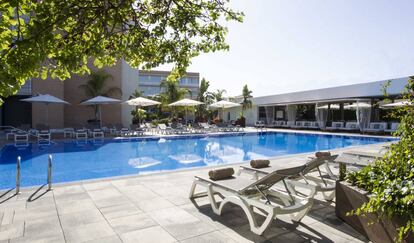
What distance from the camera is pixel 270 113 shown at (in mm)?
33469

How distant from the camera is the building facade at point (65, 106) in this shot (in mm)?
18953

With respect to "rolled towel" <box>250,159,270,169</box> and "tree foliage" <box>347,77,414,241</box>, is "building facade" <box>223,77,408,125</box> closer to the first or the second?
"rolled towel" <box>250,159,270,169</box>

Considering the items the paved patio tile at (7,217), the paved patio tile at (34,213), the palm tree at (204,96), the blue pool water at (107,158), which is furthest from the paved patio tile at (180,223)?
the palm tree at (204,96)

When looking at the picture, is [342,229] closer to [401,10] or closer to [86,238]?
[86,238]

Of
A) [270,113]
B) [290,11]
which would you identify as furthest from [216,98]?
[290,11]

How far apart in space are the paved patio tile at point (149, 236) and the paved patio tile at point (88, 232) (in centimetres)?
26

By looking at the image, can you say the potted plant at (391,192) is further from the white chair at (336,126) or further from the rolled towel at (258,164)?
the white chair at (336,126)

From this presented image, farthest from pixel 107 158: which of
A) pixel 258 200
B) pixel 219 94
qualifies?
pixel 219 94

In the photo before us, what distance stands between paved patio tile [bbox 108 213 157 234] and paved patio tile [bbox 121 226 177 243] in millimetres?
125

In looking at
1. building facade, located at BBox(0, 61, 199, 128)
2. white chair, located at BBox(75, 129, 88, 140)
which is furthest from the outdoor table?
building facade, located at BBox(0, 61, 199, 128)

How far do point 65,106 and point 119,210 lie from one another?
19117 millimetres

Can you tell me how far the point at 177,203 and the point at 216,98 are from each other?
33.8 m

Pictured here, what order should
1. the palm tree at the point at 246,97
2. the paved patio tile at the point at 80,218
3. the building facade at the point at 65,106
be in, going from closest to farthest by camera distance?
the paved patio tile at the point at 80,218 < the building facade at the point at 65,106 < the palm tree at the point at 246,97

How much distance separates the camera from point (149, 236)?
3.53 meters
